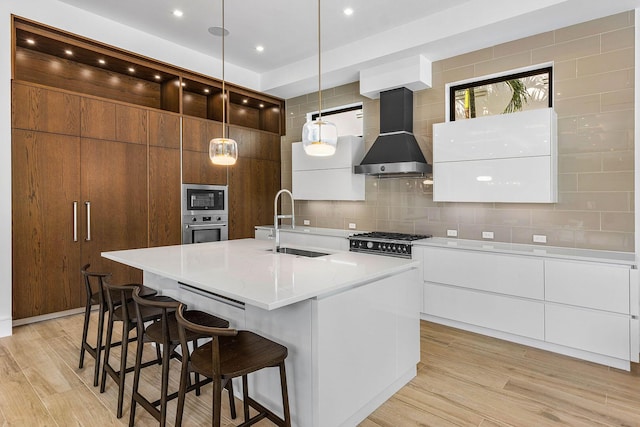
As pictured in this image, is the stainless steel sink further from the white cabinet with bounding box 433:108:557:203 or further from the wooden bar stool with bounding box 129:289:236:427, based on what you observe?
the white cabinet with bounding box 433:108:557:203

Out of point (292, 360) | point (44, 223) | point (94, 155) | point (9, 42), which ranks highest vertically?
point (9, 42)

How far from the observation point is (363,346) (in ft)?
7.00

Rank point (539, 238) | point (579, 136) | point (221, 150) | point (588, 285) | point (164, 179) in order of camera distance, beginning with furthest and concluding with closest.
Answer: point (164, 179) → point (539, 238) → point (579, 136) → point (221, 150) → point (588, 285)

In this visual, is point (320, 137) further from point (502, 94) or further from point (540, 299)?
point (502, 94)

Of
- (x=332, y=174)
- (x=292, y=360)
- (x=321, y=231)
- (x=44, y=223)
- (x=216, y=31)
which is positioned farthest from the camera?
(x=321, y=231)

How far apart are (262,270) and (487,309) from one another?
2.22 metres

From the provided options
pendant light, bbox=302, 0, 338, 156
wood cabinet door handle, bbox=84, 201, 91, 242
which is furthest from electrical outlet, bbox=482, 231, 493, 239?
wood cabinet door handle, bbox=84, 201, 91, 242

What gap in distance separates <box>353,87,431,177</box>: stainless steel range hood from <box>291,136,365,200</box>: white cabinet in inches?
10.2

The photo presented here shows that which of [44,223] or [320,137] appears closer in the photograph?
[320,137]

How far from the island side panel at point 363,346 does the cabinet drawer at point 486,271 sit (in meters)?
1.07

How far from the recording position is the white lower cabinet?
2740 millimetres

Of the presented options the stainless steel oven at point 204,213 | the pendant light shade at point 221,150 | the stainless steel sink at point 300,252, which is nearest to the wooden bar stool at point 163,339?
the stainless steel sink at point 300,252

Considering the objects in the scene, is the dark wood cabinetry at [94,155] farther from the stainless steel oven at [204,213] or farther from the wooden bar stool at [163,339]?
the wooden bar stool at [163,339]

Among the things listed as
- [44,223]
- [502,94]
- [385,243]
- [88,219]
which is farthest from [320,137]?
[44,223]
